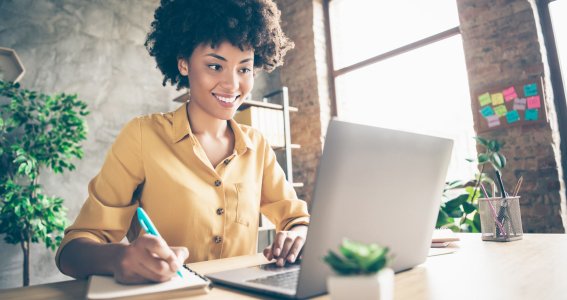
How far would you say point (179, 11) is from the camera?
1342 mm

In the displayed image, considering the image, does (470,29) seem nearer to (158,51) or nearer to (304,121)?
(304,121)

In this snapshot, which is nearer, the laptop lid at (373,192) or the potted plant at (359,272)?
the potted plant at (359,272)

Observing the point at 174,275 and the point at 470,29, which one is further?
the point at 470,29

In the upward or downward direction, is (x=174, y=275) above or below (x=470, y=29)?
below

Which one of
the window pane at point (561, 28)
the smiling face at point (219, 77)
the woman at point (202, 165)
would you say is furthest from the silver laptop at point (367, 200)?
the window pane at point (561, 28)

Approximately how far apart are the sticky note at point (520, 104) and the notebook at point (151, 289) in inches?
111

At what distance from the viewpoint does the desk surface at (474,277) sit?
59cm

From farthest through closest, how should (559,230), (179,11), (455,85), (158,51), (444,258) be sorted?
(455,85) → (559,230) → (158,51) → (179,11) → (444,258)

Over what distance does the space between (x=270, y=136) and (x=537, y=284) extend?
3.02 m

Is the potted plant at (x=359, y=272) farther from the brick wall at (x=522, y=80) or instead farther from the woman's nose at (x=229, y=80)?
the brick wall at (x=522, y=80)

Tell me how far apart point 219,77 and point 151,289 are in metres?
0.72

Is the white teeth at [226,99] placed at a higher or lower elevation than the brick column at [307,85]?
lower

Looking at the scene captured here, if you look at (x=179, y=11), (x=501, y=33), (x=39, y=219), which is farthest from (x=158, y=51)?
(x=501, y=33)

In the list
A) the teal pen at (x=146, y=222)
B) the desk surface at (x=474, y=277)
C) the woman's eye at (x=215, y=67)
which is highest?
the woman's eye at (x=215, y=67)
